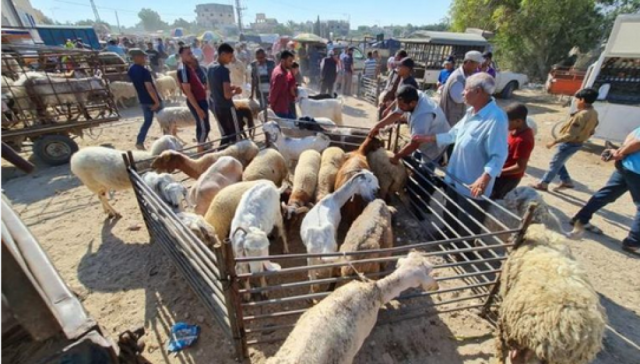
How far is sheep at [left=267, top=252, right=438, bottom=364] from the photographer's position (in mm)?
2035

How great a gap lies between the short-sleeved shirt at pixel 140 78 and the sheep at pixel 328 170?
4.77 meters

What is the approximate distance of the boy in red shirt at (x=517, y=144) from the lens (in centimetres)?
391

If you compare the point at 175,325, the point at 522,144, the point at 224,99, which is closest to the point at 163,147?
the point at 224,99

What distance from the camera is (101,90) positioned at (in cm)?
767

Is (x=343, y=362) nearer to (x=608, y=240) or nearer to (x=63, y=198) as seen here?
(x=608, y=240)

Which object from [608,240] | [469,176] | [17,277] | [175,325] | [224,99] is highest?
[17,277]

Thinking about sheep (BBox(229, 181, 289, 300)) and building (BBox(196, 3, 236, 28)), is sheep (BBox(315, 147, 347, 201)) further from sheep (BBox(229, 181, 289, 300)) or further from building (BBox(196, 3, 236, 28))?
building (BBox(196, 3, 236, 28))

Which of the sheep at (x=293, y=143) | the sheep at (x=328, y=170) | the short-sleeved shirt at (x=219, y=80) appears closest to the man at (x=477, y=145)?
the sheep at (x=328, y=170)

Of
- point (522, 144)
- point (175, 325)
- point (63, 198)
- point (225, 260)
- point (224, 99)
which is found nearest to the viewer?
point (225, 260)

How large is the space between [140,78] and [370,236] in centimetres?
668

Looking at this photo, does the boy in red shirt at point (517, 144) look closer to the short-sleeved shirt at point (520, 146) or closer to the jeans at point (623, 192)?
the short-sleeved shirt at point (520, 146)

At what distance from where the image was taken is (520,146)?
13.1 ft

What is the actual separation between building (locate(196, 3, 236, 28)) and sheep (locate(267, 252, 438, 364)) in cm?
16999

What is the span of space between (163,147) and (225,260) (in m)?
4.76
